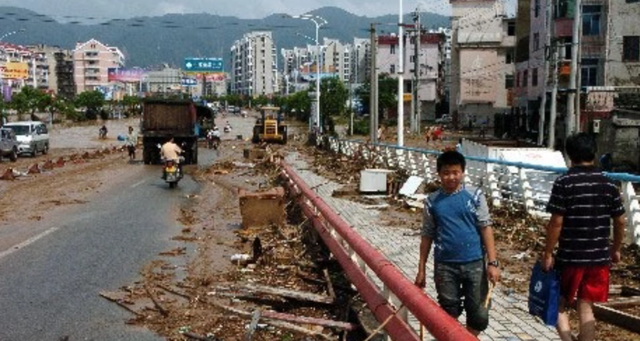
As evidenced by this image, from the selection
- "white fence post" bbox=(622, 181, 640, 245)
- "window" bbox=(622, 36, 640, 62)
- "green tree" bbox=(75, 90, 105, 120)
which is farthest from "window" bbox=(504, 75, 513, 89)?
"green tree" bbox=(75, 90, 105, 120)

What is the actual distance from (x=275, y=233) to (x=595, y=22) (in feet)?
123

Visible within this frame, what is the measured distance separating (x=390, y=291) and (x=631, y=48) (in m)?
42.8

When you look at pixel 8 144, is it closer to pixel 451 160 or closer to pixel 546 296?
pixel 451 160

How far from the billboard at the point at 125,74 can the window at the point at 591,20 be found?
141810mm

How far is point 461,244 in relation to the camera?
502 cm

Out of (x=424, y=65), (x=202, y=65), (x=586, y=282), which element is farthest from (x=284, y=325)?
(x=424, y=65)

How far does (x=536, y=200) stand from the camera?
530 inches

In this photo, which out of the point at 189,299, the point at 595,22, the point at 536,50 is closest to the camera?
the point at 189,299

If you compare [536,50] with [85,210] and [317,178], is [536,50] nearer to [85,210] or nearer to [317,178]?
[317,178]

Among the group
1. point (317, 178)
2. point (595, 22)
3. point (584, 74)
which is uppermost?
point (595, 22)

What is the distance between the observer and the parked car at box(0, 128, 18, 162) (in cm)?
3681

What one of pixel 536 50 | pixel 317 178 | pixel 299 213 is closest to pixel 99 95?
pixel 536 50

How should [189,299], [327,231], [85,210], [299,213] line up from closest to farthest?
[189,299] < [327,231] < [299,213] < [85,210]

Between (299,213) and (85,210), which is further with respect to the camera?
(85,210)
